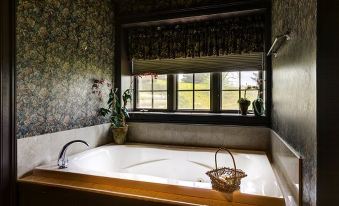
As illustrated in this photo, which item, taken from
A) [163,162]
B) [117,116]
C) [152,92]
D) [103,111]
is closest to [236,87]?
[152,92]

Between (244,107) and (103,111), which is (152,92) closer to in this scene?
(103,111)

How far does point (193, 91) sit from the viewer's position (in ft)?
9.98

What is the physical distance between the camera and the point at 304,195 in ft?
3.75

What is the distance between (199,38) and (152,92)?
0.95 meters

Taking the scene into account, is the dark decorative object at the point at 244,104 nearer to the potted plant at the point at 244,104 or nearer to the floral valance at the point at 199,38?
the potted plant at the point at 244,104

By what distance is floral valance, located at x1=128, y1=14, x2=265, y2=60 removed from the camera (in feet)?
8.66

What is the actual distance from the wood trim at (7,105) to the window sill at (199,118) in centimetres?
149

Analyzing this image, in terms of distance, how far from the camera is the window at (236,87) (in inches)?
109

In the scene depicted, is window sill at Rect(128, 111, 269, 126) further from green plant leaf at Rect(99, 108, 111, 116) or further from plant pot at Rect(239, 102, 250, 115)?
green plant leaf at Rect(99, 108, 111, 116)

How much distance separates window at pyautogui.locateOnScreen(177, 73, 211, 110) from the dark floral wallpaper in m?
0.95

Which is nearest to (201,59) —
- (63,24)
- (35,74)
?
(63,24)

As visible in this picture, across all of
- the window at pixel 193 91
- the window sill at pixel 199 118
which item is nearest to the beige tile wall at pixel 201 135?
the window sill at pixel 199 118

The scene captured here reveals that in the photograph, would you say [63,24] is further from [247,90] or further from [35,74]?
[247,90]

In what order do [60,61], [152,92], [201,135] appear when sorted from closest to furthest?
[60,61] → [201,135] → [152,92]
